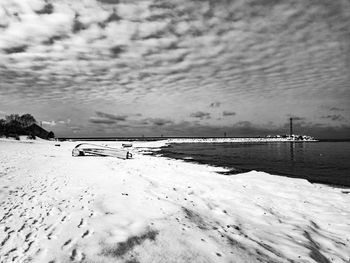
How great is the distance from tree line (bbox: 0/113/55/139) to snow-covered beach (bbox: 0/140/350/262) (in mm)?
49703

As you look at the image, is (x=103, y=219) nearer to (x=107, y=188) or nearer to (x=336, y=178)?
(x=107, y=188)

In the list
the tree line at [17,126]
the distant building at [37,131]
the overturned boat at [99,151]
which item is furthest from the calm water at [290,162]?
the distant building at [37,131]

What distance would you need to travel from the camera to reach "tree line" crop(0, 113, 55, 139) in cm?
5216

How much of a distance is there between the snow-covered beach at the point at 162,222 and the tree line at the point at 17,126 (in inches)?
1957

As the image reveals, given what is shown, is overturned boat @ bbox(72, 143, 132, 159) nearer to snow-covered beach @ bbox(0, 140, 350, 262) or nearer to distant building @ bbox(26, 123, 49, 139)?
snow-covered beach @ bbox(0, 140, 350, 262)

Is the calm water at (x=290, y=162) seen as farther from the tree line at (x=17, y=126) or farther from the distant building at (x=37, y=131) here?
the distant building at (x=37, y=131)

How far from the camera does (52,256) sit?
4.57m

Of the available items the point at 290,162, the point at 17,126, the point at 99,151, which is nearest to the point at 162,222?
the point at 99,151

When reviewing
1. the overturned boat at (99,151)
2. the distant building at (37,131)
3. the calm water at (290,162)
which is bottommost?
the calm water at (290,162)

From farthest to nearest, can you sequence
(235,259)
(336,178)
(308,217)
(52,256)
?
(336,178), (308,217), (235,259), (52,256)

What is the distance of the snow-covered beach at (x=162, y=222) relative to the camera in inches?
195

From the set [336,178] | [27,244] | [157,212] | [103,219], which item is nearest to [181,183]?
[157,212]

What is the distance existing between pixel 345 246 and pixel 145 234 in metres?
5.59

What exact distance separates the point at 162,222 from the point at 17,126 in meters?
69.2
